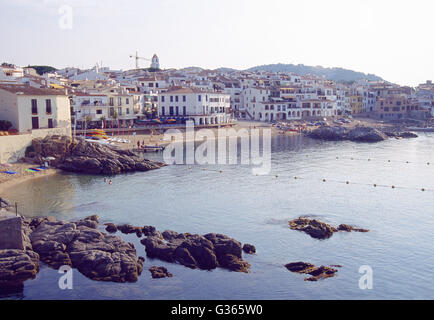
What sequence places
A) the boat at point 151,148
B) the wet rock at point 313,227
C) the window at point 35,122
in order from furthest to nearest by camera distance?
the boat at point 151,148 < the window at point 35,122 < the wet rock at point 313,227

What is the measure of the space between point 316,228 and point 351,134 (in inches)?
2393

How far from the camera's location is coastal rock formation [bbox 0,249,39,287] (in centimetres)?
1969

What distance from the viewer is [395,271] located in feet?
70.6

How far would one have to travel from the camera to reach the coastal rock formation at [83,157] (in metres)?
45.7

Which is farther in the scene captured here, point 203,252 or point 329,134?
point 329,134

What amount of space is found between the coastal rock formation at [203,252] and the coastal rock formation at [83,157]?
24.0m

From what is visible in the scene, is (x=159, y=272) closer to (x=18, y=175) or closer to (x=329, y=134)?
(x=18, y=175)

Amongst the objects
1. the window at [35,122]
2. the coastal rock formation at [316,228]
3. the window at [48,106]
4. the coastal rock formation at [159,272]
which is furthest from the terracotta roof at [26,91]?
the coastal rock formation at [159,272]

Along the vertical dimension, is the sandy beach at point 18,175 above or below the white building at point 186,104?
below

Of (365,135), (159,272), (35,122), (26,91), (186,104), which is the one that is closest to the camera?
(159,272)

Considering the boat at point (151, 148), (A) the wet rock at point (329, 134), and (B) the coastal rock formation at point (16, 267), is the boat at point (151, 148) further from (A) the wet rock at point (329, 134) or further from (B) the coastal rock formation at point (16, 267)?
(B) the coastal rock formation at point (16, 267)

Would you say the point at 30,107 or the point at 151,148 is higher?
the point at 30,107

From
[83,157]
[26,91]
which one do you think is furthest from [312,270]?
[26,91]

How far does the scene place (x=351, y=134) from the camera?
8350 centimetres
